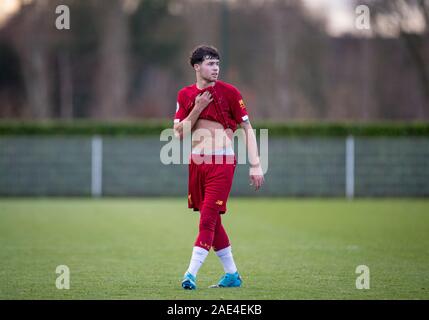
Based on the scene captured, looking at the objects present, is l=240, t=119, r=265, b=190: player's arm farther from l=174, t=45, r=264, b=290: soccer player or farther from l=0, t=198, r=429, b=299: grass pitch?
l=0, t=198, r=429, b=299: grass pitch

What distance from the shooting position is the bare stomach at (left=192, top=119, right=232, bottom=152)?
8016mm

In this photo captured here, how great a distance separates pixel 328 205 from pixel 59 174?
8.39m

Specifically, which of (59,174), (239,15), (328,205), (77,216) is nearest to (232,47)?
(239,15)

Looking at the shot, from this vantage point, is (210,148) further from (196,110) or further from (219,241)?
(219,241)

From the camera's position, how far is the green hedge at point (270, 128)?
25506 millimetres

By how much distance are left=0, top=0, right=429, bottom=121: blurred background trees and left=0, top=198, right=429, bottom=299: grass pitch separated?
22.7 m

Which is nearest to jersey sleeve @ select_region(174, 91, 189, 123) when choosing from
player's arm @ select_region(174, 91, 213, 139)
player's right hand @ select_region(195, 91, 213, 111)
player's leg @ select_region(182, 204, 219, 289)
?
player's arm @ select_region(174, 91, 213, 139)

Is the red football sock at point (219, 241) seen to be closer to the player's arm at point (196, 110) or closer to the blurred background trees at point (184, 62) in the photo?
the player's arm at point (196, 110)

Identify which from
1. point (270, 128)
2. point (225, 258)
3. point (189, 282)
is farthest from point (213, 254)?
point (270, 128)

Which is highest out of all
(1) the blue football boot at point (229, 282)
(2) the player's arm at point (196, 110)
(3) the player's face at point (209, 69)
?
(3) the player's face at point (209, 69)

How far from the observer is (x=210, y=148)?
8008 millimetres

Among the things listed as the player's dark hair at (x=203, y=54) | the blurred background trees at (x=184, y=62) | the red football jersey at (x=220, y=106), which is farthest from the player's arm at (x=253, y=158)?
the blurred background trees at (x=184, y=62)

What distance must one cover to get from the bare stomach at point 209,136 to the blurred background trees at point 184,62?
32313 millimetres
